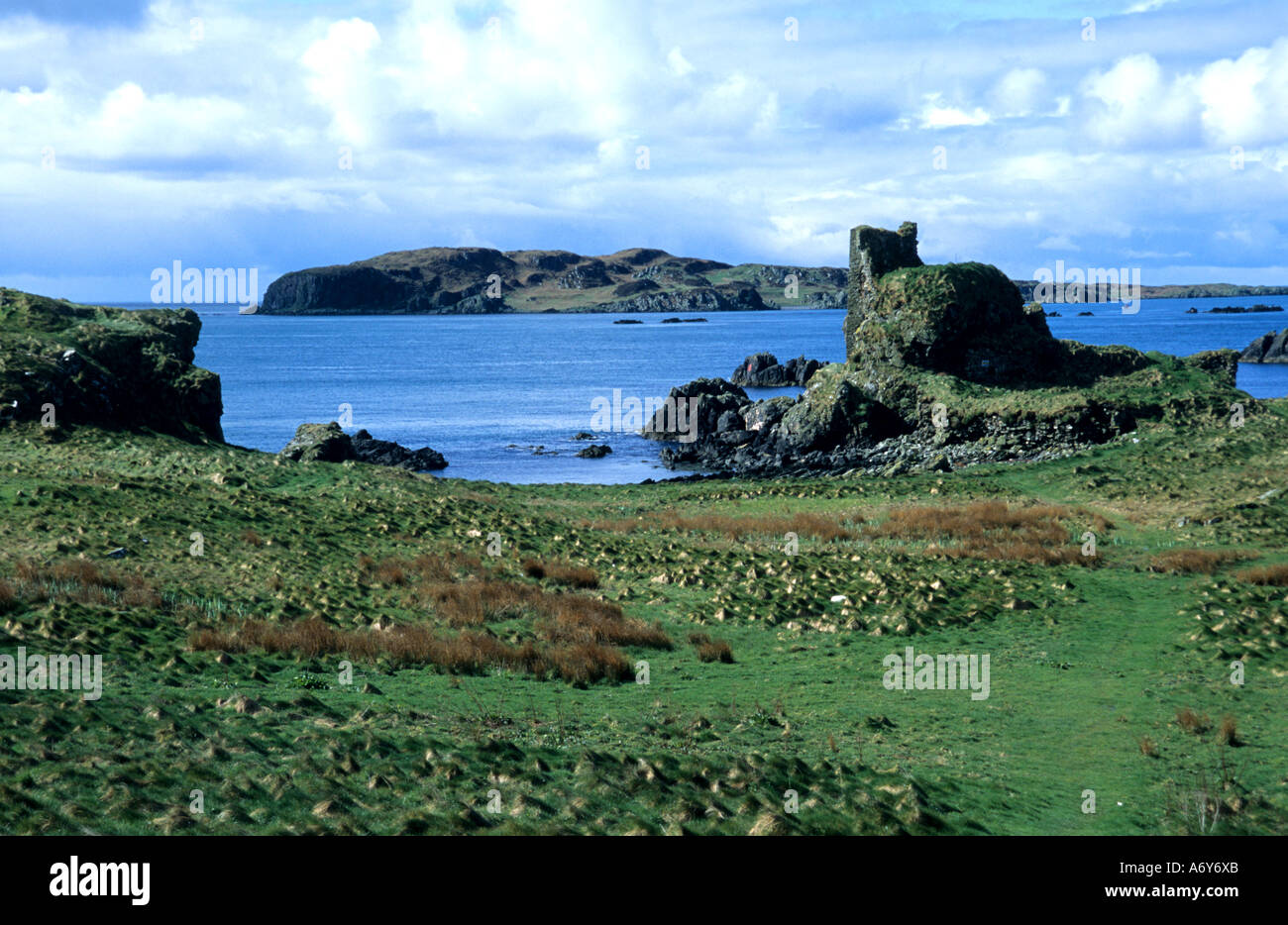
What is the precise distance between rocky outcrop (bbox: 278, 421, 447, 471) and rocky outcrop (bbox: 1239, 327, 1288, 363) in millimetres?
147066

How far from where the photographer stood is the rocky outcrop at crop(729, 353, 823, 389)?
13950cm

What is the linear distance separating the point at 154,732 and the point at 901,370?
67.3 meters

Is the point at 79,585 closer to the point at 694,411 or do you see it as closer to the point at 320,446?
the point at 320,446

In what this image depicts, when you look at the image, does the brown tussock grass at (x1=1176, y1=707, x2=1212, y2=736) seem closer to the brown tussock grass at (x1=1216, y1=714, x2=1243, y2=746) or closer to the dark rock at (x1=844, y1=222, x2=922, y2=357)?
the brown tussock grass at (x1=1216, y1=714, x2=1243, y2=746)

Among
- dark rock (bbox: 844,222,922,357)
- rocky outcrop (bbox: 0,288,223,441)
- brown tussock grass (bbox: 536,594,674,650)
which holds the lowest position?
brown tussock grass (bbox: 536,594,674,650)

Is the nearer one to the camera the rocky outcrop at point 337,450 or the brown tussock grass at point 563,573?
the brown tussock grass at point 563,573

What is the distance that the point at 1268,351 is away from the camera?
169 meters

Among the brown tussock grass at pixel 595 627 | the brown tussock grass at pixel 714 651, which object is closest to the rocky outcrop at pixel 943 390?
the brown tussock grass at pixel 595 627

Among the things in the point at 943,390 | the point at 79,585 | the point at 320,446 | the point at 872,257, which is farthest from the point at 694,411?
the point at 79,585

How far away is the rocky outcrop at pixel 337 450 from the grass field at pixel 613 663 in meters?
15.6

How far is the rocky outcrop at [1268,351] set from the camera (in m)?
166

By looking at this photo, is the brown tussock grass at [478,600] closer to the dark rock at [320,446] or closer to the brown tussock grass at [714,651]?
the brown tussock grass at [714,651]

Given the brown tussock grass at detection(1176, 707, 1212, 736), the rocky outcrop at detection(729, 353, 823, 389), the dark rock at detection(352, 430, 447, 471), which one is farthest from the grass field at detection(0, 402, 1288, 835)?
the rocky outcrop at detection(729, 353, 823, 389)

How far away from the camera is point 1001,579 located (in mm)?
28703
